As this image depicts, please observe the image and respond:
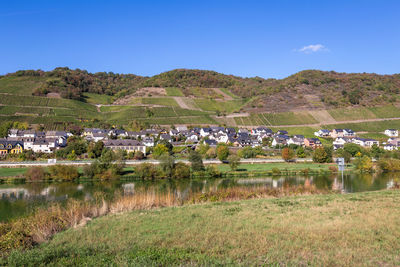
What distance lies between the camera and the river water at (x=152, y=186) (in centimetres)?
3023

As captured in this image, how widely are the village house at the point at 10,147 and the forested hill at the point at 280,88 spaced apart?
1993 inches

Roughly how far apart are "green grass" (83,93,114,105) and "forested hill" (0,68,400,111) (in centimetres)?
388

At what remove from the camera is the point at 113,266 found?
8.47 metres

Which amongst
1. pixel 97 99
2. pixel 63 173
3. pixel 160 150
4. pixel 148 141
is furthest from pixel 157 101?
pixel 63 173

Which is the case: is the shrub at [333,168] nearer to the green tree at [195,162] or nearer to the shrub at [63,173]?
the green tree at [195,162]

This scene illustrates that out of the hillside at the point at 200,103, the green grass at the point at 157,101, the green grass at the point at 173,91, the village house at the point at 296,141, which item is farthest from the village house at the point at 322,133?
the green grass at the point at 173,91

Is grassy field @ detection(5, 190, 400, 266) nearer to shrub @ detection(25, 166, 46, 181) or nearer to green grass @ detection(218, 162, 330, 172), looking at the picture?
shrub @ detection(25, 166, 46, 181)

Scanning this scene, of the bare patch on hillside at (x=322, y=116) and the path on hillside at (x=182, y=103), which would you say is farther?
the path on hillside at (x=182, y=103)

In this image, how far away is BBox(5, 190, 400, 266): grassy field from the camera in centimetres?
898

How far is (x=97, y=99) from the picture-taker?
417 feet

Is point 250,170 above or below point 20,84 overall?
below

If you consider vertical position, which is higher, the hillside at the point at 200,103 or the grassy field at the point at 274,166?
the hillside at the point at 200,103

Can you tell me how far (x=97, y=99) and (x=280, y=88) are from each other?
8082 cm

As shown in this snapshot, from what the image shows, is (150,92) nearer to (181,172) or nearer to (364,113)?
(364,113)
